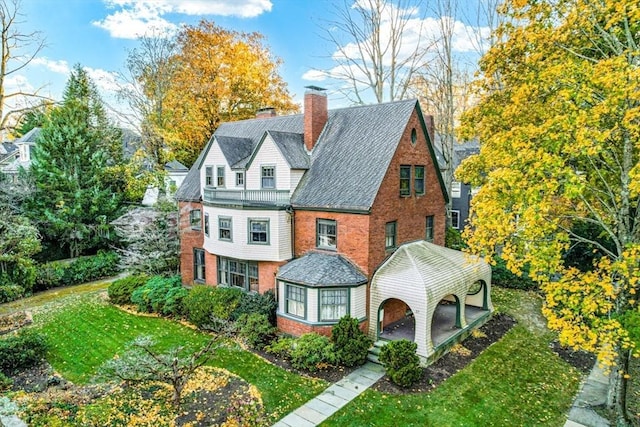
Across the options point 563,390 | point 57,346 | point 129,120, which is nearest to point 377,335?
point 563,390

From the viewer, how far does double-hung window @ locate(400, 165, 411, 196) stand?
1719 cm

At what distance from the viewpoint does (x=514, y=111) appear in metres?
12.4

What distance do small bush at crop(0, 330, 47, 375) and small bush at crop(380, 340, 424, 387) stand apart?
13397 millimetres

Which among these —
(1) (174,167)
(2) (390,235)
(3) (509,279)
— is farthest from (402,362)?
(1) (174,167)

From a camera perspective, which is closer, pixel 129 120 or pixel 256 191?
pixel 256 191

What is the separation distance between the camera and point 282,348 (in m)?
14.7

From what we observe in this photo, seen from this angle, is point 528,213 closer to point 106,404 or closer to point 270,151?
point 270,151

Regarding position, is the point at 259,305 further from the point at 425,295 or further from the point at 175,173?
the point at 175,173

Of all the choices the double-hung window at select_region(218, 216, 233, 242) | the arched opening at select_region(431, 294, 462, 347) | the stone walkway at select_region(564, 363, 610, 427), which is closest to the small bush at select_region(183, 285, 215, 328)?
the double-hung window at select_region(218, 216, 233, 242)

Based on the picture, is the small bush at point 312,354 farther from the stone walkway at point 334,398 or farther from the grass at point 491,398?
the grass at point 491,398

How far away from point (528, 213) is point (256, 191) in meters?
11.7

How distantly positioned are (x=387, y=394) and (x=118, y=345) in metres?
11.5

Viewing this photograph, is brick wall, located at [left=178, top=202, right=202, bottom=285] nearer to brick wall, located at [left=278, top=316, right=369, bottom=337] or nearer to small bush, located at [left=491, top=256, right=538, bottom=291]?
brick wall, located at [left=278, top=316, right=369, bottom=337]

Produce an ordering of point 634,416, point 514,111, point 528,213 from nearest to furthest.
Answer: point 528,213 < point 634,416 < point 514,111
